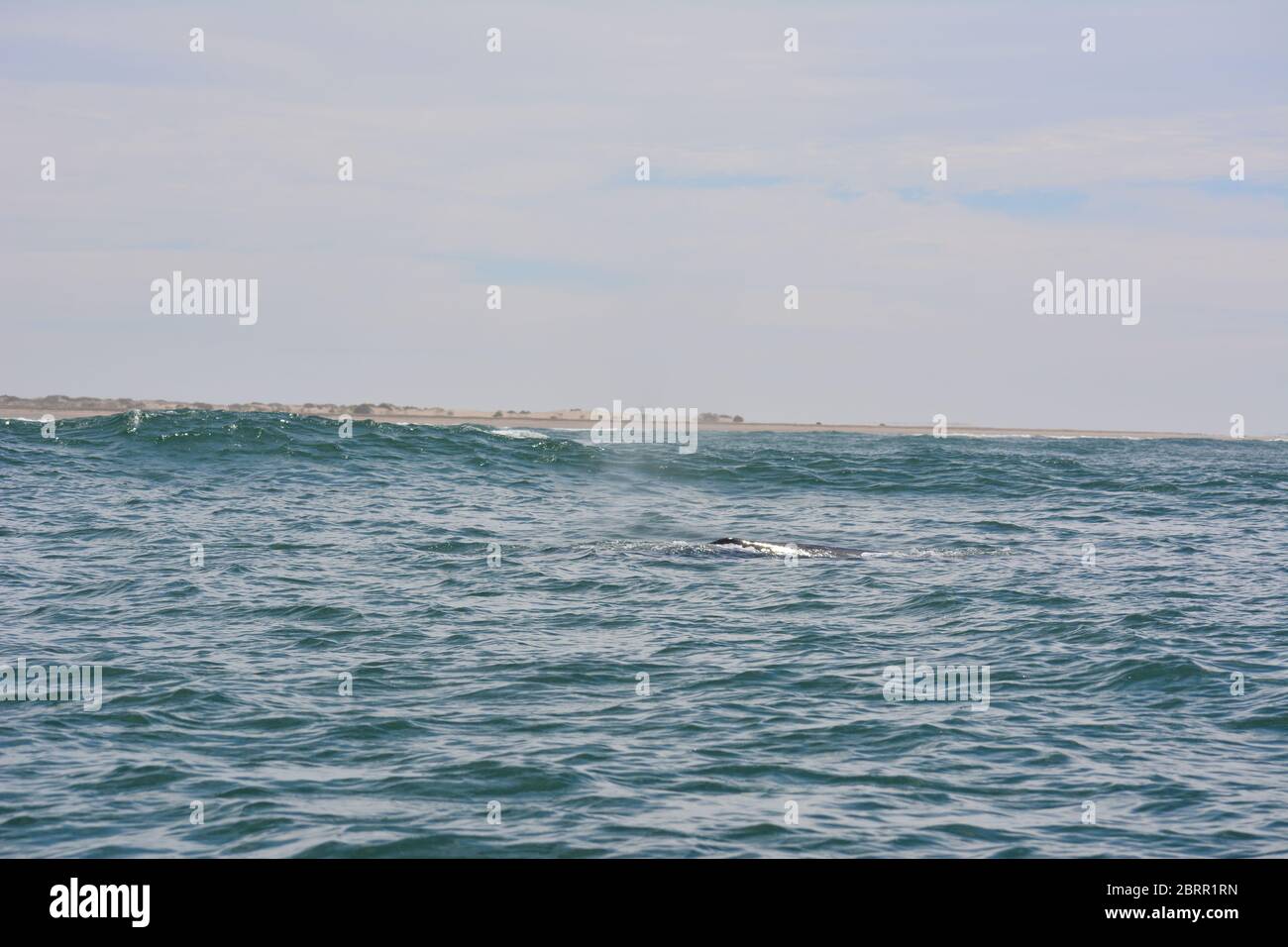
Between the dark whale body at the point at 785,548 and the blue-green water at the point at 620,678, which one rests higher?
the dark whale body at the point at 785,548

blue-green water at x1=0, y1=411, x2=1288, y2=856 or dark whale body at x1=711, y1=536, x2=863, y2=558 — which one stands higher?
dark whale body at x1=711, y1=536, x2=863, y2=558

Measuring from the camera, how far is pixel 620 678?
16.2 meters

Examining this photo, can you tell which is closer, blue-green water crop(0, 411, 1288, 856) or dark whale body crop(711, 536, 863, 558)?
blue-green water crop(0, 411, 1288, 856)

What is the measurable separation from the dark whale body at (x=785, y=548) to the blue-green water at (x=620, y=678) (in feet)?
1.10

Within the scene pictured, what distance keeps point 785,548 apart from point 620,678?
37.3 ft

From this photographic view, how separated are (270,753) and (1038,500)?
106 feet

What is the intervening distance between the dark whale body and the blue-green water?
0.34 meters

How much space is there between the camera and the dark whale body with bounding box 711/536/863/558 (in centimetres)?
2675

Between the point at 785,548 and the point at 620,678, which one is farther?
the point at 785,548

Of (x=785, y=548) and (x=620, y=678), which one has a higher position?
(x=785, y=548)

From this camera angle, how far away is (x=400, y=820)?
10867 mm

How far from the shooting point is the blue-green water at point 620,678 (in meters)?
10.9

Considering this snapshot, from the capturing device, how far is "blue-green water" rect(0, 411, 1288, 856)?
35.9 feet

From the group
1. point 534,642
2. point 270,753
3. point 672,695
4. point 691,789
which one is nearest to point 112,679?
point 270,753
